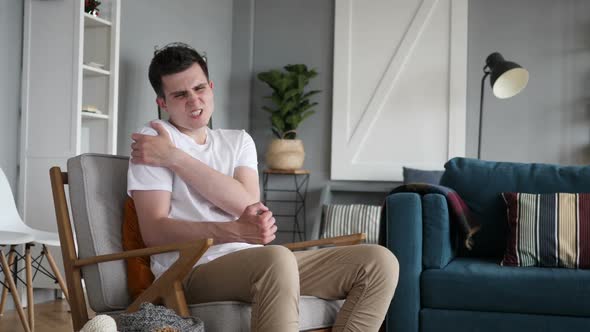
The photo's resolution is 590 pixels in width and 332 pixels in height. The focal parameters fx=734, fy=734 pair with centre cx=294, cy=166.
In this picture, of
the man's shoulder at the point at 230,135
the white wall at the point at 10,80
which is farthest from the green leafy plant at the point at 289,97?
the man's shoulder at the point at 230,135

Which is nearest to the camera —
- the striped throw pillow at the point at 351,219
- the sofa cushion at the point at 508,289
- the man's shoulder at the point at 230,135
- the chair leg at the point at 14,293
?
the man's shoulder at the point at 230,135

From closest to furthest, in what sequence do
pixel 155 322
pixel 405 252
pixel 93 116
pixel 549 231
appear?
pixel 155 322 → pixel 405 252 → pixel 549 231 → pixel 93 116

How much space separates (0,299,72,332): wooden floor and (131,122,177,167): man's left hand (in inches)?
71.6

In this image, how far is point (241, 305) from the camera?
6.57ft

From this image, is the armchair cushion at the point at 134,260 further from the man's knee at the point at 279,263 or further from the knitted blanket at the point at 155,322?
the man's knee at the point at 279,263

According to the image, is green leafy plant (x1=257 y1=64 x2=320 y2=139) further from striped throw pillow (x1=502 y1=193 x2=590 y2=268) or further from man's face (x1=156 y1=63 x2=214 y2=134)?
man's face (x1=156 y1=63 x2=214 y2=134)

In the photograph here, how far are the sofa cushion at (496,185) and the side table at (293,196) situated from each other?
3.02 m

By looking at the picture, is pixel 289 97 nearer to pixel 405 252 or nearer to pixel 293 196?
pixel 293 196

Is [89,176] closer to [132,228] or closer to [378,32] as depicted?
[132,228]

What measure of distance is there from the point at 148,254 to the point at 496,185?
2023 mm

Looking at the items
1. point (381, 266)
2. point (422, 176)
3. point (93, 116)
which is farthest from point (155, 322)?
point (422, 176)

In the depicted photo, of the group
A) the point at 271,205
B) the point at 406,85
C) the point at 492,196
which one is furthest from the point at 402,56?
the point at 492,196

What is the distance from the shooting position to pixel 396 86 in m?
6.31

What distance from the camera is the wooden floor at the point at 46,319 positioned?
3650 mm
